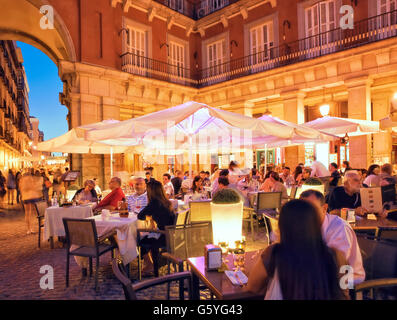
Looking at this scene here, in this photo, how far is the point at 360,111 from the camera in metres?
12.0

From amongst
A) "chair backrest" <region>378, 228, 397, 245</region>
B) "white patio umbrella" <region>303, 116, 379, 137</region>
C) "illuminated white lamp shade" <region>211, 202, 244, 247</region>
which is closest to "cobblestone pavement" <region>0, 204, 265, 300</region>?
"illuminated white lamp shade" <region>211, 202, 244, 247</region>

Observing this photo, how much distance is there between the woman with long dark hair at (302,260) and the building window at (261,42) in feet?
48.3

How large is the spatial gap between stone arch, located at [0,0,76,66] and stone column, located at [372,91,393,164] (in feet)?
46.5

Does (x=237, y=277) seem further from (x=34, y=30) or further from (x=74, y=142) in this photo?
(x=34, y=30)

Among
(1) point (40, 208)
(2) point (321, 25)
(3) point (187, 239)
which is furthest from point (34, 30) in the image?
(3) point (187, 239)

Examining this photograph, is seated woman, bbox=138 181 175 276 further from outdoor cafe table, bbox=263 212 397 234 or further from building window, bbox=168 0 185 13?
building window, bbox=168 0 185 13

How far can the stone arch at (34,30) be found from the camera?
13.2 metres

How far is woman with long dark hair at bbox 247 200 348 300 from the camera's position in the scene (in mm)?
1688

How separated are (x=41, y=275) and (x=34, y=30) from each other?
14946mm

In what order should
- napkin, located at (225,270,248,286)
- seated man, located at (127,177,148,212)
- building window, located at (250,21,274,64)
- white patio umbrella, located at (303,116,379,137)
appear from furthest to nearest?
building window, located at (250,21,274,64)
white patio umbrella, located at (303,116,379,137)
seated man, located at (127,177,148,212)
napkin, located at (225,270,248,286)

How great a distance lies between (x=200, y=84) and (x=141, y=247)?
1453 centimetres

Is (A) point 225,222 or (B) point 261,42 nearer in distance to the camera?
(A) point 225,222

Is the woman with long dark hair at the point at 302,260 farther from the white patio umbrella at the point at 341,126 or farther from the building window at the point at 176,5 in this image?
the building window at the point at 176,5

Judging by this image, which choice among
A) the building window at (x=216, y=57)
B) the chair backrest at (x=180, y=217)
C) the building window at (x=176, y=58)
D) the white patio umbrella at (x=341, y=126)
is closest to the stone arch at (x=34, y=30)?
the building window at (x=176, y=58)
